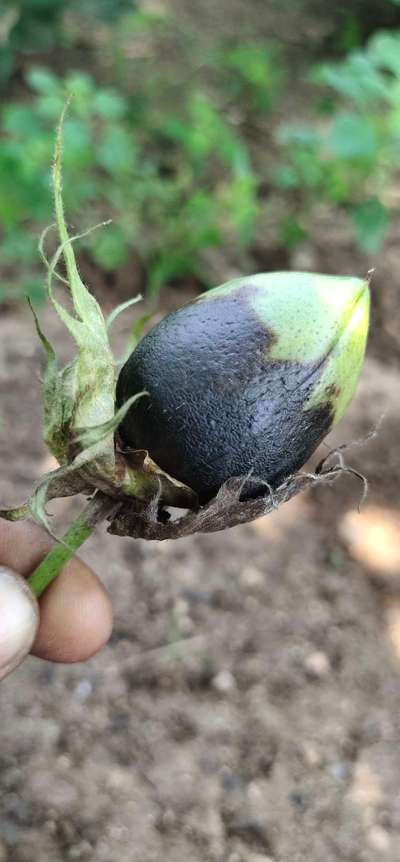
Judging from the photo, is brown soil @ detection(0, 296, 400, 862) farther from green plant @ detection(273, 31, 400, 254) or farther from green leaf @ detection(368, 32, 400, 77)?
green leaf @ detection(368, 32, 400, 77)

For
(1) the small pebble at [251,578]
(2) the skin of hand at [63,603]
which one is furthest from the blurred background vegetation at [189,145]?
(2) the skin of hand at [63,603]

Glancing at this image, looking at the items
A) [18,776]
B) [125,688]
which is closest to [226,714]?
[125,688]

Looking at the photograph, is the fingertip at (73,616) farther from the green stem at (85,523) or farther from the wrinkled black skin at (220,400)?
the wrinkled black skin at (220,400)

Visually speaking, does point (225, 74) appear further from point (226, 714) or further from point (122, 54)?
point (226, 714)

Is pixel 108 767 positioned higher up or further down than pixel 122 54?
further down

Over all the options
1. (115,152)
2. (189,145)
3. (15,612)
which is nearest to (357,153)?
(189,145)
